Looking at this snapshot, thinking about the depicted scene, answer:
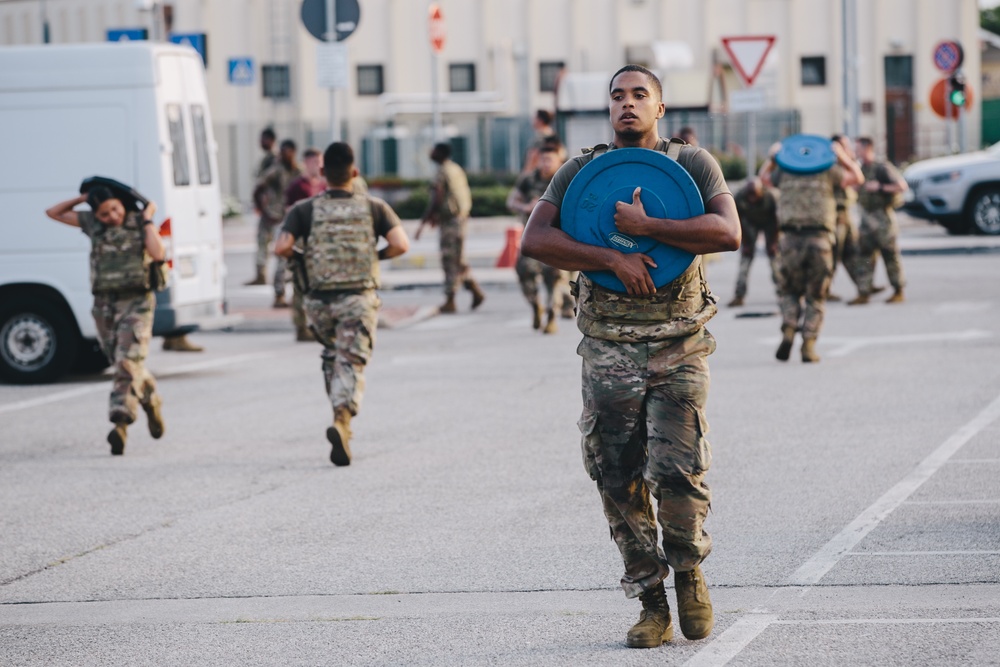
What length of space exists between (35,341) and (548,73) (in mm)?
37011

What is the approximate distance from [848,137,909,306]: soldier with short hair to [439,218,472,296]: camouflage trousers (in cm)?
399

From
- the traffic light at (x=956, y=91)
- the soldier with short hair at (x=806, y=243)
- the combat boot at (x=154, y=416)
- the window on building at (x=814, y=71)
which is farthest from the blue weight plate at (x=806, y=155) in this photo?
the window on building at (x=814, y=71)

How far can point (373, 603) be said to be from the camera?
6.43 metres

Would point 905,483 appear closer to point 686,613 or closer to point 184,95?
point 686,613

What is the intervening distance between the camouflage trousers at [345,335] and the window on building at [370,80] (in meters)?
41.3

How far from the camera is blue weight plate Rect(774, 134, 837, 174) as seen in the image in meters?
13.3

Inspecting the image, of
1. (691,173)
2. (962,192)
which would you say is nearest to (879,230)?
(962,192)

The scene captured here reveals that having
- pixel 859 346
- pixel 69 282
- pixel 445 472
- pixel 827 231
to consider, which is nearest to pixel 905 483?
pixel 445 472

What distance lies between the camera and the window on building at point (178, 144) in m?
14.1

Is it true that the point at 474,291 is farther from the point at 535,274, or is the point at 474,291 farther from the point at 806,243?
the point at 806,243

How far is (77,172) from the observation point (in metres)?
14.1

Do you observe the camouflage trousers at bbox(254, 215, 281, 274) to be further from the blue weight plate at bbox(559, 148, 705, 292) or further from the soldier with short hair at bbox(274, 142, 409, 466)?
the blue weight plate at bbox(559, 148, 705, 292)

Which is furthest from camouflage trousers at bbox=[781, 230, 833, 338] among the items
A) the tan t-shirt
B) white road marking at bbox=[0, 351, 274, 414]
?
the tan t-shirt

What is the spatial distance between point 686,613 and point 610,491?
0.45 m
